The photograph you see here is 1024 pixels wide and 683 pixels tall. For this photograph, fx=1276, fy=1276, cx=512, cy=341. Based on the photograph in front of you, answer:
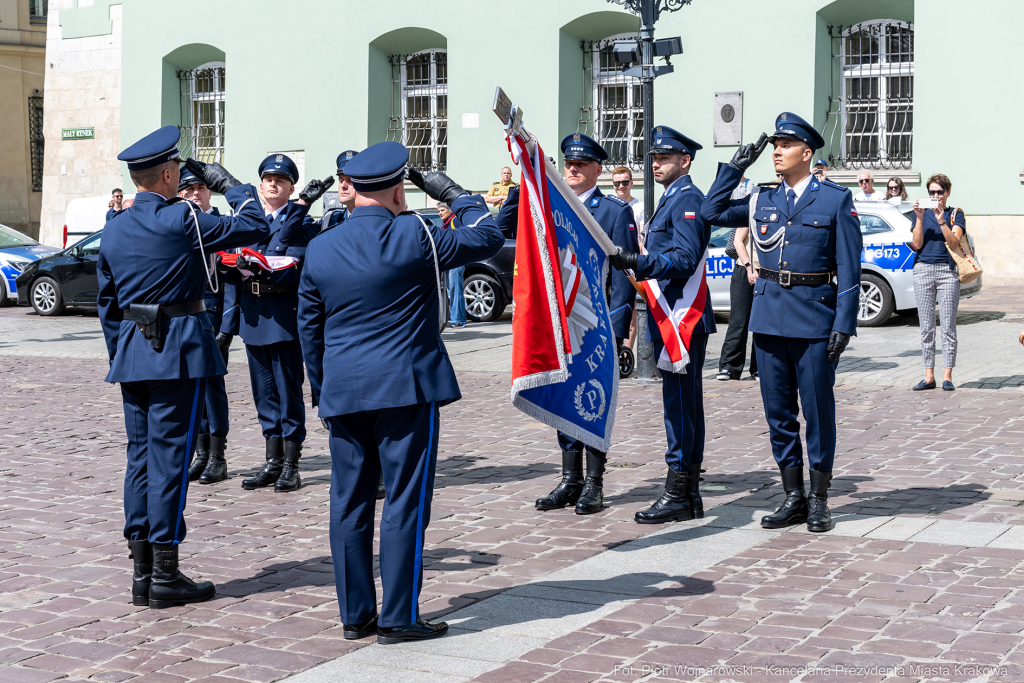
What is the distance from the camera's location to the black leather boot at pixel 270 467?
7711 mm

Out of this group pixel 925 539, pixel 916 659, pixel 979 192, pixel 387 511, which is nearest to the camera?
pixel 916 659

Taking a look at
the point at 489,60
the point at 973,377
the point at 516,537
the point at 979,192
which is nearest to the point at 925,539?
the point at 516,537

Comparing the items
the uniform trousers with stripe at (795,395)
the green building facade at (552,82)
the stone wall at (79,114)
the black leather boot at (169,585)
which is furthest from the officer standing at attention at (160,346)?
the stone wall at (79,114)

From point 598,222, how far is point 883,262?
32.1 ft

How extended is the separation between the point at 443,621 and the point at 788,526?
224 cm

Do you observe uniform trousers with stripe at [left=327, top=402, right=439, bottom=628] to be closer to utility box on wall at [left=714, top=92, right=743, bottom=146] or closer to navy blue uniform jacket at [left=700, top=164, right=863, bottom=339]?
navy blue uniform jacket at [left=700, top=164, right=863, bottom=339]

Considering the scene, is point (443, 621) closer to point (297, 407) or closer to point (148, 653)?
point (148, 653)

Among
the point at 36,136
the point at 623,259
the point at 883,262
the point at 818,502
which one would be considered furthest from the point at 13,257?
the point at 818,502

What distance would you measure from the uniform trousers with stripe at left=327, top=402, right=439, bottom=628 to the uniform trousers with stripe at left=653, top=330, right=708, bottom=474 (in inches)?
86.5

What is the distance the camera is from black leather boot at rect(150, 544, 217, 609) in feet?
17.4

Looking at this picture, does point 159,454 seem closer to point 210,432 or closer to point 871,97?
point 210,432

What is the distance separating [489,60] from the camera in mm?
23984

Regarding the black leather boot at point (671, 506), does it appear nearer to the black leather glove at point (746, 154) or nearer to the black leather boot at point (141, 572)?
the black leather glove at point (746, 154)

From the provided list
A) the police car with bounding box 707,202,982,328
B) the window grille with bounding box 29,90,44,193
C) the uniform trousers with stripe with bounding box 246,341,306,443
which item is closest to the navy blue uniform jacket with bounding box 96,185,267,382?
the uniform trousers with stripe with bounding box 246,341,306,443
